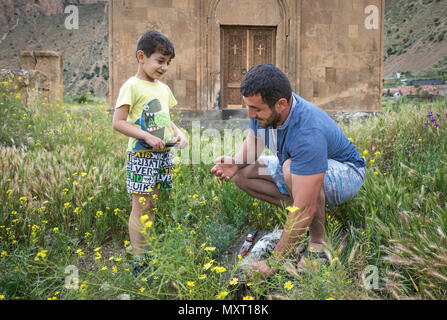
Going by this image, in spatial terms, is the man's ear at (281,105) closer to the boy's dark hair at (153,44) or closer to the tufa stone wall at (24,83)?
the boy's dark hair at (153,44)

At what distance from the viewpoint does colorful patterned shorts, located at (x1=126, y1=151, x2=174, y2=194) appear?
288cm

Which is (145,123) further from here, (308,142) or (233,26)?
(233,26)

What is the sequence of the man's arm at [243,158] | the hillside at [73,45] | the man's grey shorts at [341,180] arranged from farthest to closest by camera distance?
the hillside at [73,45] → the man's arm at [243,158] → the man's grey shorts at [341,180]

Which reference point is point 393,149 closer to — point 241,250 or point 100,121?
point 241,250

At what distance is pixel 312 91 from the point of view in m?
9.99

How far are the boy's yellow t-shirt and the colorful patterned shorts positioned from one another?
0.26 feet

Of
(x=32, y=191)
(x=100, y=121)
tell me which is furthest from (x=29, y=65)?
(x=32, y=191)

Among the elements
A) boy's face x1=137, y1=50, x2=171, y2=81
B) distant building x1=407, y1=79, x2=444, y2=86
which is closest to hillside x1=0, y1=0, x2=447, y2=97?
distant building x1=407, y1=79, x2=444, y2=86

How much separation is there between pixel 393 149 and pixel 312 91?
18.9 ft

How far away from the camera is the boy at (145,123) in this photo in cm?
280

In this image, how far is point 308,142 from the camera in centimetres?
246

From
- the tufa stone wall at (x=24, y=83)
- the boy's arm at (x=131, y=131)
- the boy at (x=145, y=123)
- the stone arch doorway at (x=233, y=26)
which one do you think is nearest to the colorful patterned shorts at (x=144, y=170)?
the boy at (x=145, y=123)

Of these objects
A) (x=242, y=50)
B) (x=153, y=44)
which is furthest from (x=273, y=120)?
(x=242, y=50)

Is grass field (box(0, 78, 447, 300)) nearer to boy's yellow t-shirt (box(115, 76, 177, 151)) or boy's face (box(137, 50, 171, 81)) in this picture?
boy's yellow t-shirt (box(115, 76, 177, 151))
